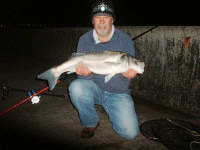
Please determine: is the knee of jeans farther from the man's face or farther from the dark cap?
the dark cap

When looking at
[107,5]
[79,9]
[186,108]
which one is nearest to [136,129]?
[186,108]

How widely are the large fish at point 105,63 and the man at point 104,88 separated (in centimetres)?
11

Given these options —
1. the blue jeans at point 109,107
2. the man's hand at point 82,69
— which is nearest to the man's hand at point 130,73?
the blue jeans at point 109,107

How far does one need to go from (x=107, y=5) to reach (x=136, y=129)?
2388mm

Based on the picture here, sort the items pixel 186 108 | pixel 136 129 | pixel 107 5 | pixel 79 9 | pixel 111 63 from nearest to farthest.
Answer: pixel 136 129
pixel 111 63
pixel 107 5
pixel 186 108
pixel 79 9

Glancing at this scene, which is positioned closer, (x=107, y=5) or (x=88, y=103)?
(x=88, y=103)

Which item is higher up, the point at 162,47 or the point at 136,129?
the point at 162,47

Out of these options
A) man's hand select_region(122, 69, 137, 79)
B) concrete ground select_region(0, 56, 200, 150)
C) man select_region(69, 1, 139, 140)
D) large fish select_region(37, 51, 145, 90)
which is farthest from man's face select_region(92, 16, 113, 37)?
concrete ground select_region(0, 56, 200, 150)

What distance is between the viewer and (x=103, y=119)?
391cm

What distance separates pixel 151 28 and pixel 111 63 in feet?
5.64

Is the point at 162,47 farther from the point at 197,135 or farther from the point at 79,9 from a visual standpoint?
the point at 79,9

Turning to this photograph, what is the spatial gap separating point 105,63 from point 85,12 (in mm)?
27622

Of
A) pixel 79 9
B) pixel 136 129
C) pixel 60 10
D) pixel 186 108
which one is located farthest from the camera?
pixel 60 10

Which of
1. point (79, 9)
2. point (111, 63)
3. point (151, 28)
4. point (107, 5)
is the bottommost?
point (111, 63)
